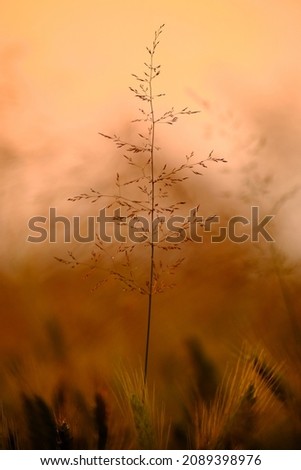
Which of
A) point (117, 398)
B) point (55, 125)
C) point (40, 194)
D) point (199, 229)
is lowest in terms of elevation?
point (117, 398)

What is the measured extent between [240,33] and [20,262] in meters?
0.97

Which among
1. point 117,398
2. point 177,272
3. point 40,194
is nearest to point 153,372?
point 117,398

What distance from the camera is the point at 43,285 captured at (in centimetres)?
191

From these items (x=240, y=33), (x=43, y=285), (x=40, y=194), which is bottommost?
(x=43, y=285)

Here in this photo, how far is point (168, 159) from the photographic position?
1911mm

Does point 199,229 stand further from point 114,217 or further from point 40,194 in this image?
point 40,194

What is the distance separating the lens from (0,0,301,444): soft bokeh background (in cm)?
190

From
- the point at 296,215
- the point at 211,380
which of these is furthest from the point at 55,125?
the point at 211,380

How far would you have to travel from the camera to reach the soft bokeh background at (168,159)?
6.23 ft
